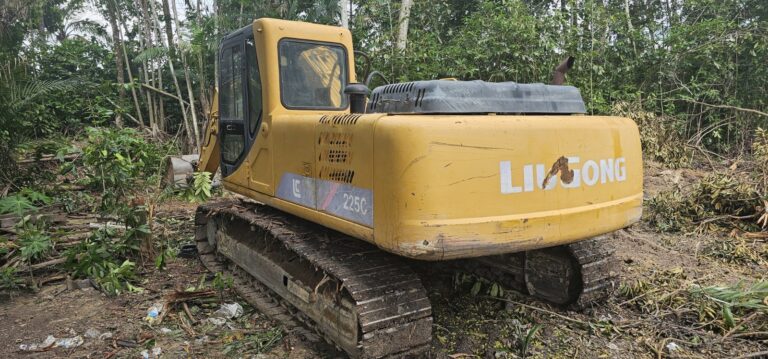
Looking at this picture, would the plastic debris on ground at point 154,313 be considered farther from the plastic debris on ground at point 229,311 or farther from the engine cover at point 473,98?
the engine cover at point 473,98

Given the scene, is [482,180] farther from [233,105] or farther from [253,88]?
[233,105]

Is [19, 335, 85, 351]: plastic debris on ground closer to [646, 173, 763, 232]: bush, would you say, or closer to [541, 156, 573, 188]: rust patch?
[541, 156, 573, 188]: rust patch

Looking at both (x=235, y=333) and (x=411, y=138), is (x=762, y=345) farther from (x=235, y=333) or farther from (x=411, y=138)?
(x=235, y=333)

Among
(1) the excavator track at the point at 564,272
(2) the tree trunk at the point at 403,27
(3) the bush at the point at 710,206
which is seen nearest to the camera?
(1) the excavator track at the point at 564,272

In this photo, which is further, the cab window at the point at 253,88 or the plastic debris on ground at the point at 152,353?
the cab window at the point at 253,88

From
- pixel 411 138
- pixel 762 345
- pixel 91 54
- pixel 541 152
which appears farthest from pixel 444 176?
pixel 91 54

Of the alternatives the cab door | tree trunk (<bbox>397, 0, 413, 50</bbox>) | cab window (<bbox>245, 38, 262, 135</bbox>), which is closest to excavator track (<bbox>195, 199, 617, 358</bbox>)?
the cab door

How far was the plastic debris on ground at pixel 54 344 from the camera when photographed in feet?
10.8

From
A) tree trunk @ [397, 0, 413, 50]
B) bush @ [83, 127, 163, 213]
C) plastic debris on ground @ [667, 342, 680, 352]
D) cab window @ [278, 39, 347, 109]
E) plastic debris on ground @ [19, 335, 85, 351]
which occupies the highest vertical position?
tree trunk @ [397, 0, 413, 50]

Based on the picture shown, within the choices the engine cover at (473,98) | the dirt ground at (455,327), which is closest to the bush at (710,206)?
the dirt ground at (455,327)

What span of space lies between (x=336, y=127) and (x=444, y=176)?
2.59ft

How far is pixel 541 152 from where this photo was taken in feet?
8.64

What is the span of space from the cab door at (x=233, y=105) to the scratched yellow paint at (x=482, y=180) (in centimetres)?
118

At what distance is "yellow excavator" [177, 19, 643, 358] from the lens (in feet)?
8.02
